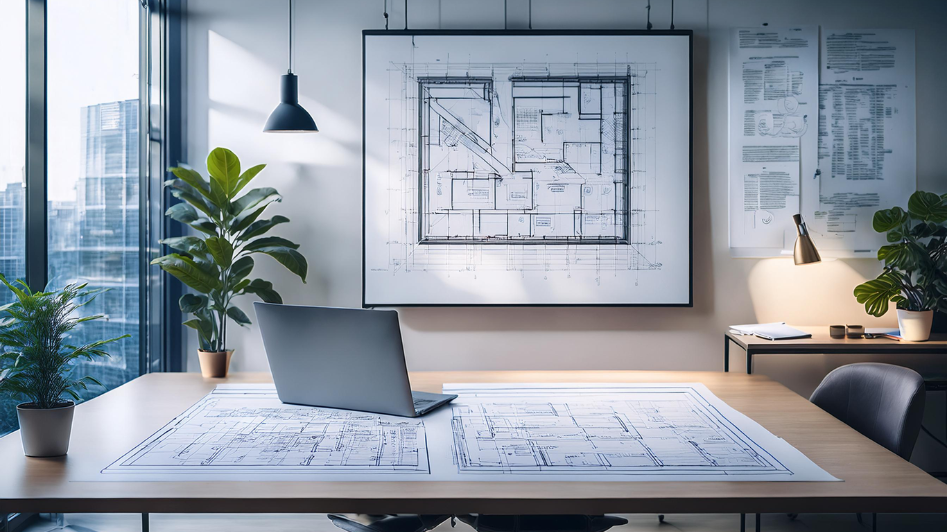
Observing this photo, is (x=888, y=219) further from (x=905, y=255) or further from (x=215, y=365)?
(x=215, y=365)

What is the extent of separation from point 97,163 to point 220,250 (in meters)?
0.66

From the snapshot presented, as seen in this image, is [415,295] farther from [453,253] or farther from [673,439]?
[673,439]

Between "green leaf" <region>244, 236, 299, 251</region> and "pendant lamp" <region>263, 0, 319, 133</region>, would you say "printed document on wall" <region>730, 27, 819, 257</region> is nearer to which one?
"pendant lamp" <region>263, 0, 319, 133</region>

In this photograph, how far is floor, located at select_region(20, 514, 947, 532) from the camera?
117 inches

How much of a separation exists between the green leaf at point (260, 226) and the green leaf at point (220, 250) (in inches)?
5.2

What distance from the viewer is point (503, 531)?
75.9 inches

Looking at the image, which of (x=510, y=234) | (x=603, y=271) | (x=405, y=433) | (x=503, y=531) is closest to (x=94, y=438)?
(x=405, y=433)

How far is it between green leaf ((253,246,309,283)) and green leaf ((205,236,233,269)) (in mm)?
166

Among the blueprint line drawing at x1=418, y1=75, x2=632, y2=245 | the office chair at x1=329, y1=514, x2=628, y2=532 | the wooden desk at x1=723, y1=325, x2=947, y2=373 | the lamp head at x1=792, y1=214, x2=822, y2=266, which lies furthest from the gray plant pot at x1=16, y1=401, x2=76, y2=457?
the lamp head at x1=792, y1=214, x2=822, y2=266

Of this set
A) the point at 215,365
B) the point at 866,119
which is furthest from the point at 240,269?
the point at 866,119

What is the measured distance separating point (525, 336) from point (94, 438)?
2220 millimetres

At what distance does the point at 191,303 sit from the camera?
10.3ft

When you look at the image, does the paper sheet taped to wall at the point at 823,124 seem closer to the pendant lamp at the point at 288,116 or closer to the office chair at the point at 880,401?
the office chair at the point at 880,401

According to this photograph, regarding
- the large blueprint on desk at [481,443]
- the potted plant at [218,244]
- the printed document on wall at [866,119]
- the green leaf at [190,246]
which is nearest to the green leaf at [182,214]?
the potted plant at [218,244]
